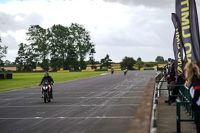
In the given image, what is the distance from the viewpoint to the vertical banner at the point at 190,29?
938 centimetres

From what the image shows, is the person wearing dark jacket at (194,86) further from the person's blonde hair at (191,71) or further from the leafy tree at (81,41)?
the leafy tree at (81,41)

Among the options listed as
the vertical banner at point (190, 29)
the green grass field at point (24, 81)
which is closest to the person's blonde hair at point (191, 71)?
the vertical banner at point (190, 29)

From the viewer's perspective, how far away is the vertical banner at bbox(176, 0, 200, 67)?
369 inches

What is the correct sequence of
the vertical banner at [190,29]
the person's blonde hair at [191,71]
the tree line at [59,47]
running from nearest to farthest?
the person's blonde hair at [191,71] < the vertical banner at [190,29] < the tree line at [59,47]

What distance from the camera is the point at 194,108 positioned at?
6133 mm

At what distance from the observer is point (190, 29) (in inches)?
378

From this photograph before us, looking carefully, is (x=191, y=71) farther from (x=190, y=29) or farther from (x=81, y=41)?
(x=81, y=41)

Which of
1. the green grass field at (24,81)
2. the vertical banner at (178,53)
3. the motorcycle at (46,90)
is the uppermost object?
the vertical banner at (178,53)

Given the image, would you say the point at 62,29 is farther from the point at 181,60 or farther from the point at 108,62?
the point at 181,60

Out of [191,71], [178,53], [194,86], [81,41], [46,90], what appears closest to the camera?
[194,86]

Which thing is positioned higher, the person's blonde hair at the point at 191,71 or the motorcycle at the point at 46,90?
the person's blonde hair at the point at 191,71

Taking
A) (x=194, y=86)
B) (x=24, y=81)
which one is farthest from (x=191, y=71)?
(x=24, y=81)

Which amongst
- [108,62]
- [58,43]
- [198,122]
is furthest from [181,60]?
[108,62]

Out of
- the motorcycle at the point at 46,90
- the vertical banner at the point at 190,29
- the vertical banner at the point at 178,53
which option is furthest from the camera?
the motorcycle at the point at 46,90
